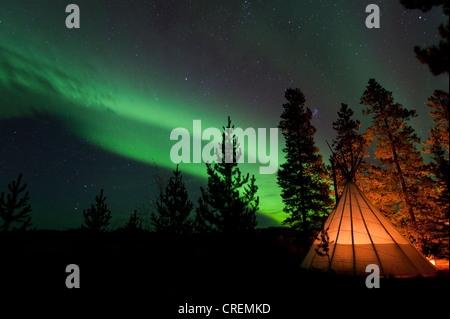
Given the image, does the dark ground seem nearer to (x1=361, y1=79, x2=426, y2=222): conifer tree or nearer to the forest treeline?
the forest treeline

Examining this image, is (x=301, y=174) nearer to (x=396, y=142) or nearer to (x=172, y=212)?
(x=396, y=142)

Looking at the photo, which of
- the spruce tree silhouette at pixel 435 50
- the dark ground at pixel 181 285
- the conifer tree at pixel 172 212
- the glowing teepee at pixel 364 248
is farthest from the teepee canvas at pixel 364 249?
the conifer tree at pixel 172 212

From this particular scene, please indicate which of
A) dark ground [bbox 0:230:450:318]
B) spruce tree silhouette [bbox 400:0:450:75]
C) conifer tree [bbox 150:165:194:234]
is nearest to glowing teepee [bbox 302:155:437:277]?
dark ground [bbox 0:230:450:318]

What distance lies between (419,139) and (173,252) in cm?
1907

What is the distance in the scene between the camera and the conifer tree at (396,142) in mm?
16030

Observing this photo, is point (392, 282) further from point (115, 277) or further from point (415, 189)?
point (415, 189)

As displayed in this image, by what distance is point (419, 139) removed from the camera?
1625 centimetres

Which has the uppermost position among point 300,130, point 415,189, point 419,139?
point 300,130

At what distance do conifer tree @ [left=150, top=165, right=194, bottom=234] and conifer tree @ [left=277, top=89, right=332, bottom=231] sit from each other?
9.55m

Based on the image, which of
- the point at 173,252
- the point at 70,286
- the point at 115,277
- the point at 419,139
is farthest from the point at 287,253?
the point at 419,139

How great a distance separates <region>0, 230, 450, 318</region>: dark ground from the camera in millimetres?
5363
